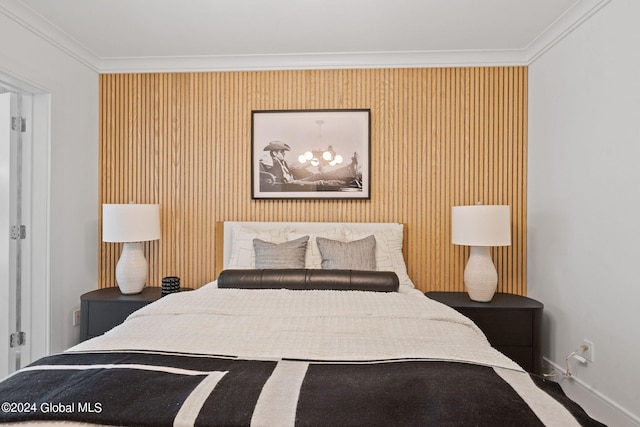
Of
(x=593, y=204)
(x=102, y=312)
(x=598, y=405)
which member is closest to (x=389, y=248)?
(x=593, y=204)

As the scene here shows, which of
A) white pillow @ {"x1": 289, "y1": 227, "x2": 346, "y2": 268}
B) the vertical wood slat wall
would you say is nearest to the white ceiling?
the vertical wood slat wall

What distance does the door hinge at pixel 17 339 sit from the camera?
9.16ft

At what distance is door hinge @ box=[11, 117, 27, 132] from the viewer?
9.09ft

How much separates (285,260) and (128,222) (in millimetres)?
1268

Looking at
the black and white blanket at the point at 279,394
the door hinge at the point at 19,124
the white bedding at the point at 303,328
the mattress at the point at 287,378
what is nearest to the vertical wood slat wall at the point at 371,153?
the door hinge at the point at 19,124

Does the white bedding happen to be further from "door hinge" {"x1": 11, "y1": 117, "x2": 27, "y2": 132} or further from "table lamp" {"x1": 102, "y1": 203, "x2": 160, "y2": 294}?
"door hinge" {"x1": 11, "y1": 117, "x2": 27, "y2": 132}

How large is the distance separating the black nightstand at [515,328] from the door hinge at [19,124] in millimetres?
3468

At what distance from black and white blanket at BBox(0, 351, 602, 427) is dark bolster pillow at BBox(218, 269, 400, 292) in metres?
1.15

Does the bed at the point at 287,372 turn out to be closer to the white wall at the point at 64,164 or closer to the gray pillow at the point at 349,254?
the gray pillow at the point at 349,254

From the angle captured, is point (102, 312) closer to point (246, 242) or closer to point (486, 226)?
point (246, 242)

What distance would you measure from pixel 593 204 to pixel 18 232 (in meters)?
4.03

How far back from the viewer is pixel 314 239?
3.07m

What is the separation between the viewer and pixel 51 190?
112 inches

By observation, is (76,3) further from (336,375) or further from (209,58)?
(336,375)
